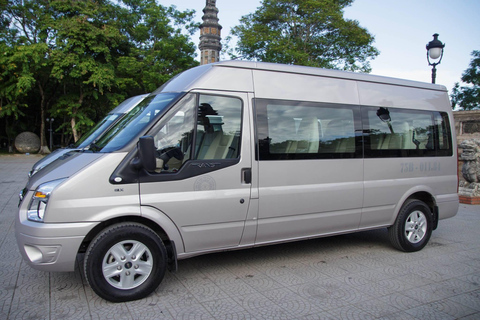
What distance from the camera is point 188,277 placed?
4676mm

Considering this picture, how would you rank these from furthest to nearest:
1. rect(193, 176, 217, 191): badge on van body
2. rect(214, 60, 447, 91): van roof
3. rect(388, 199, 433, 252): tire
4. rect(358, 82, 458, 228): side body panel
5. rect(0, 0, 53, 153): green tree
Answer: rect(0, 0, 53, 153): green tree
rect(388, 199, 433, 252): tire
rect(358, 82, 458, 228): side body panel
rect(214, 60, 447, 91): van roof
rect(193, 176, 217, 191): badge on van body

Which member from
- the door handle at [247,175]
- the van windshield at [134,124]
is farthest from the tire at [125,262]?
the door handle at [247,175]

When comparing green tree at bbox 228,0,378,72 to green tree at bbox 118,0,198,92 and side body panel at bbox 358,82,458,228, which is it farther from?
side body panel at bbox 358,82,458,228

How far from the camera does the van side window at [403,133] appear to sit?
18.3ft

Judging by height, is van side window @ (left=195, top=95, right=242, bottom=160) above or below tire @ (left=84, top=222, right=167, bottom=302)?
above

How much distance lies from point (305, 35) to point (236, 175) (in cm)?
2522

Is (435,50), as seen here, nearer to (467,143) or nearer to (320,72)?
(467,143)

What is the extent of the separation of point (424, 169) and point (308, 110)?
7.74 feet

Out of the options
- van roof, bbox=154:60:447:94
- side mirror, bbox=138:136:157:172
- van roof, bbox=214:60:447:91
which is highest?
van roof, bbox=214:60:447:91

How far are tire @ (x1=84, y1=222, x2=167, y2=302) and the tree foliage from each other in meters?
24.5

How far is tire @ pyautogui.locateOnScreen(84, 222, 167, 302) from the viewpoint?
3772 millimetres

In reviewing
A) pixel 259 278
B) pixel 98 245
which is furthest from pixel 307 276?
pixel 98 245

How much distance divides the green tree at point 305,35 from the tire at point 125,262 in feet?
74.4

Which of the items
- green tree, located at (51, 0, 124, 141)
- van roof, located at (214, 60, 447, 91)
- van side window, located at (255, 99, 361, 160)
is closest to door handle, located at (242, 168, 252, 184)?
van side window, located at (255, 99, 361, 160)
